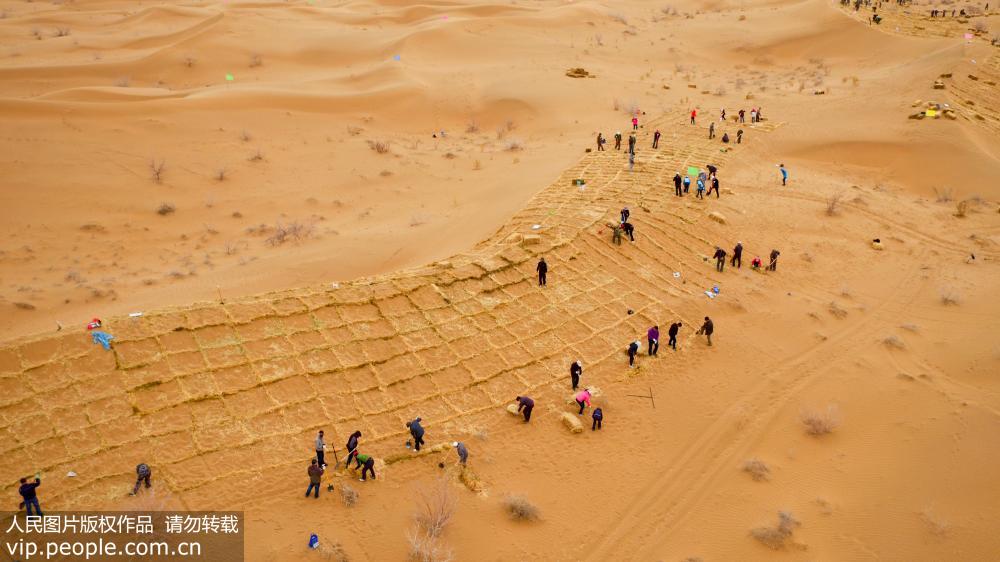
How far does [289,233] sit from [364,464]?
38.6 ft

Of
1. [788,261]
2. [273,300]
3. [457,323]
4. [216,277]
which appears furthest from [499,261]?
[788,261]

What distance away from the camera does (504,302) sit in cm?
1661

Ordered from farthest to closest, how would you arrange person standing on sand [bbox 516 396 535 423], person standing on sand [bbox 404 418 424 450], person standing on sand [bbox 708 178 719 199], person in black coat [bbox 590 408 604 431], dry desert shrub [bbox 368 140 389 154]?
1. dry desert shrub [bbox 368 140 389 154]
2. person standing on sand [bbox 708 178 719 199]
3. person in black coat [bbox 590 408 604 431]
4. person standing on sand [bbox 516 396 535 423]
5. person standing on sand [bbox 404 418 424 450]

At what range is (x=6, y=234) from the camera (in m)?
19.7

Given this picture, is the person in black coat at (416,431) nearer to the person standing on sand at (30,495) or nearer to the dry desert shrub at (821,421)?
the person standing on sand at (30,495)

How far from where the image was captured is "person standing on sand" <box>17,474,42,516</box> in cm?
963

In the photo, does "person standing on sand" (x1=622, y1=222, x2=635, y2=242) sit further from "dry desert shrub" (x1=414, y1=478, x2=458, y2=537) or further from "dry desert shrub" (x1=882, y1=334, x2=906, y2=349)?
"dry desert shrub" (x1=414, y1=478, x2=458, y2=537)

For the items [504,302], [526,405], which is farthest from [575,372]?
[504,302]

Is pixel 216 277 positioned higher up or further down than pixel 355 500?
higher up

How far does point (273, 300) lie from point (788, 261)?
16.2 metres

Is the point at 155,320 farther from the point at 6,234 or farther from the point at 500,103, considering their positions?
the point at 500,103

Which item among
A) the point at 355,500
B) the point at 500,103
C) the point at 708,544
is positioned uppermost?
the point at 500,103

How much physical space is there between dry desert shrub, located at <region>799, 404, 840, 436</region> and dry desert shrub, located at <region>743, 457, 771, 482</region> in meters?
1.81

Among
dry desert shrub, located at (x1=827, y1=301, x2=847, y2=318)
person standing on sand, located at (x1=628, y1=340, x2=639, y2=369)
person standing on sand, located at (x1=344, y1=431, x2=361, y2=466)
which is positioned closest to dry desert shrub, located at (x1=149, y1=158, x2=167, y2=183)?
person standing on sand, located at (x1=344, y1=431, x2=361, y2=466)
